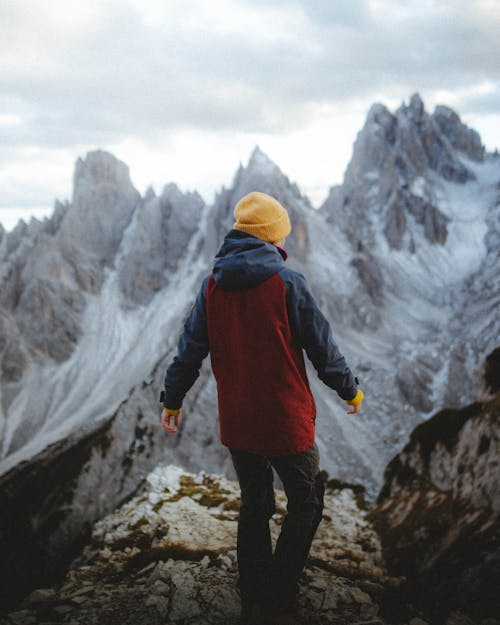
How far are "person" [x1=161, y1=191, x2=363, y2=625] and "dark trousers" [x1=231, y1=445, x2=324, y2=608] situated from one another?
0.04 ft

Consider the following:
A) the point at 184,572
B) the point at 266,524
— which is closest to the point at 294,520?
the point at 266,524

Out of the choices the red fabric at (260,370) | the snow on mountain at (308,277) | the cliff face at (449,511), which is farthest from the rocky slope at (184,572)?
the snow on mountain at (308,277)

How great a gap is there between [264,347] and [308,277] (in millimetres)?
115291

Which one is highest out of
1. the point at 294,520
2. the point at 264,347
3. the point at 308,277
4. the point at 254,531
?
the point at 308,277

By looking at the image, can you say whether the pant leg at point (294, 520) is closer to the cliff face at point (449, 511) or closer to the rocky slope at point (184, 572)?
the rocky slope at point (184, 572)

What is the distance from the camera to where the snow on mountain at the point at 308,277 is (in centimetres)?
9044

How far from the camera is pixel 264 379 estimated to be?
4.70 metres

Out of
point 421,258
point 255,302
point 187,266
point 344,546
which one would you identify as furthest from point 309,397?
point 421,258

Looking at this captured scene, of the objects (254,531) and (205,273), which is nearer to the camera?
(254,531)

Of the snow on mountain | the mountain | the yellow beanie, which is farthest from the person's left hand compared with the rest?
the snow on mountain

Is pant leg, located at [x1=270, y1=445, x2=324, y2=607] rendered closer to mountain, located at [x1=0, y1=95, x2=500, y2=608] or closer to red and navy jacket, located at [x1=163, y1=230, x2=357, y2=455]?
red and navy jacket, located at [x1=163, y1=230, x2=357, y2=455]

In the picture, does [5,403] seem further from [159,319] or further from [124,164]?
[124,164]

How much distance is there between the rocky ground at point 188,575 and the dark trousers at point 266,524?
0.51 metres

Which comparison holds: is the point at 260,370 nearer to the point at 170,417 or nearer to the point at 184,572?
the point at 170,417
